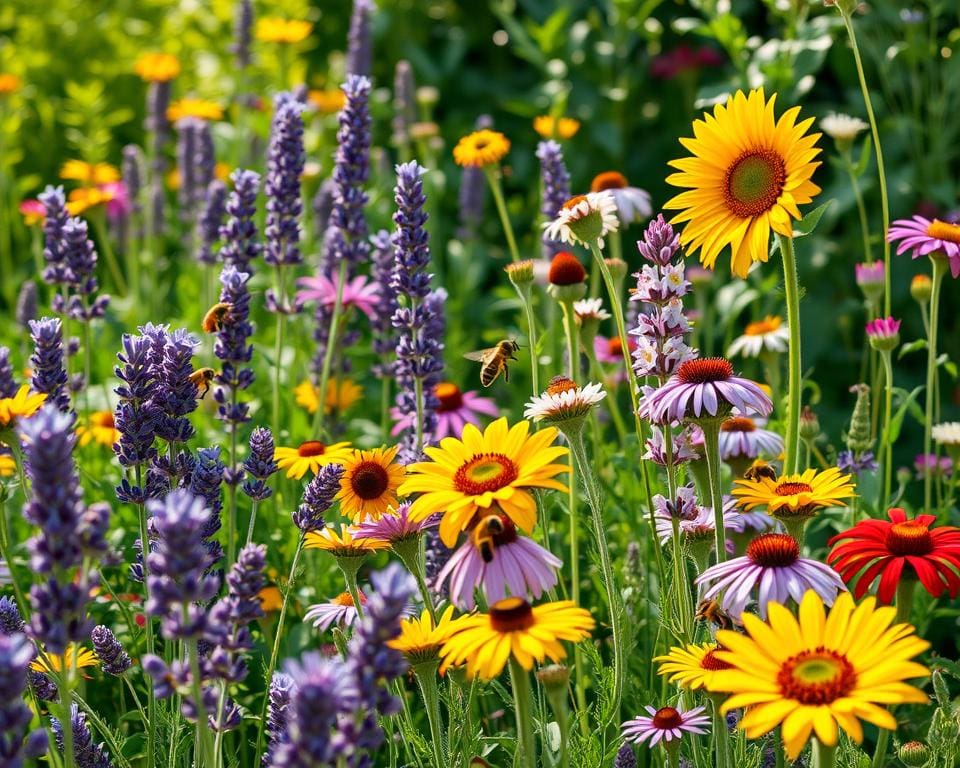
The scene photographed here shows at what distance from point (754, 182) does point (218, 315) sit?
128cm

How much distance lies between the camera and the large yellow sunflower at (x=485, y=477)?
2029 millimetres

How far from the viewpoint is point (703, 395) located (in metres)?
2.18

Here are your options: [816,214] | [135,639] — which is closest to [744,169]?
[816,214]

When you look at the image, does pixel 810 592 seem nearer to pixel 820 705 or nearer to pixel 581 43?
pixel 820 705

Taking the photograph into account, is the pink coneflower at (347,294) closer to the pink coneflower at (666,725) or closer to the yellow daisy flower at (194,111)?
the yellow daisy flower at (194,111)

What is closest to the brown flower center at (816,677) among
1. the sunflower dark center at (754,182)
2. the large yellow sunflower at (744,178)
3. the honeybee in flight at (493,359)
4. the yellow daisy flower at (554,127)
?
the large yellow sunflower at (744,178)

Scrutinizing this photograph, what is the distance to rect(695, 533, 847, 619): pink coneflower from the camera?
2.02 metres

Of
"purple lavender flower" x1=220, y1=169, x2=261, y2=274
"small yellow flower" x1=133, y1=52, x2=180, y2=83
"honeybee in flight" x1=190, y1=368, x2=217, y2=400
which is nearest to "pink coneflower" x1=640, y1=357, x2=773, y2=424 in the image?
"honeybee in flight" x1=190, y1=368, x2=217, y2=400

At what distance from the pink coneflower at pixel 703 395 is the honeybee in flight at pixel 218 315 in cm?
108

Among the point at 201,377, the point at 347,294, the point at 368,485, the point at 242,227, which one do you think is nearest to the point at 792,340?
the point at 368,485

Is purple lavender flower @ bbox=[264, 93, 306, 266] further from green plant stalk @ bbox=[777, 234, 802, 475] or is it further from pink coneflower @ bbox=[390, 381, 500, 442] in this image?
green plant stalk @ bbox=[777, 234, 802, 475]

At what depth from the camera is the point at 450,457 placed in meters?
2.20

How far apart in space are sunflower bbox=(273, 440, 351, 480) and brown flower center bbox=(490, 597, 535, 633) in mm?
818

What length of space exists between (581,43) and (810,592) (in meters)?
4.55
